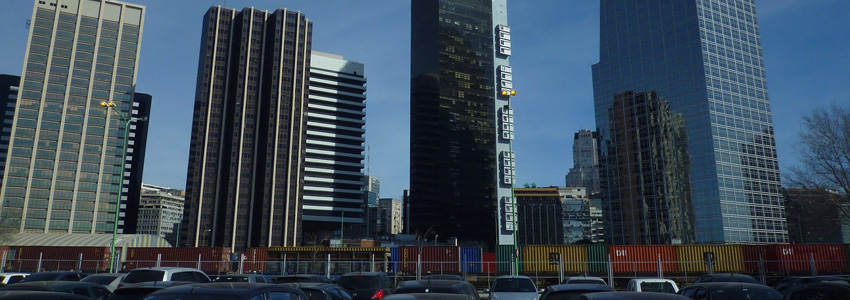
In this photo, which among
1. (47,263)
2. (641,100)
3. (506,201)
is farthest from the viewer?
(641,100)

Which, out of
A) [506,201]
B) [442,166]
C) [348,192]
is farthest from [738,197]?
[348,192]

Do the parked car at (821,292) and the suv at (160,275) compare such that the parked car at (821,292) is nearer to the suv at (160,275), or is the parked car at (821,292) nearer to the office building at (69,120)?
the suv at (160,275)

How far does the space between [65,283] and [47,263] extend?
152 ft

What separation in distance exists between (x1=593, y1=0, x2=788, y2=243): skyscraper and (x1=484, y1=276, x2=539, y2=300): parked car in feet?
392

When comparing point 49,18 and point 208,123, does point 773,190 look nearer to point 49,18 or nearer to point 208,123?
point 208,123

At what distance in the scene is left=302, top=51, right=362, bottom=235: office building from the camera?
16088cm

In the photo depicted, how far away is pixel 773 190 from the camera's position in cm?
12975

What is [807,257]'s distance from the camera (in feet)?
131

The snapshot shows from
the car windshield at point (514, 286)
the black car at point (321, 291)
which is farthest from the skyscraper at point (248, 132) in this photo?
the black car at point (321, 291)

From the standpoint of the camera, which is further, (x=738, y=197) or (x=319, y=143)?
(x=319, y=143)

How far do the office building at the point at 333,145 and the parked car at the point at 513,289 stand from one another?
139 metres

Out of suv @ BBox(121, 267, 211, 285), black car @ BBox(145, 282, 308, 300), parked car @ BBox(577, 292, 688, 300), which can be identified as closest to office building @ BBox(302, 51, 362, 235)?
suv @ BBox(121, 267, 211, 285)

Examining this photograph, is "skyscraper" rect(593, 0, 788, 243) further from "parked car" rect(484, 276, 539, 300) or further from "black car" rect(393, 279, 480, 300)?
"black car" rect(393, 279, 480, 300)

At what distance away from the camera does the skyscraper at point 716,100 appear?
125 meters
